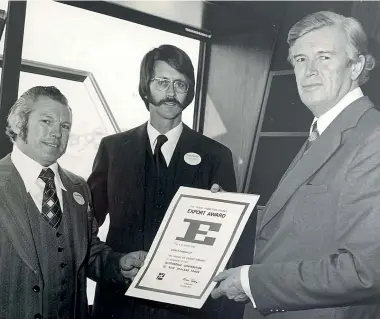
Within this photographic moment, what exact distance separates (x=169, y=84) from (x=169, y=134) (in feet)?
0.55

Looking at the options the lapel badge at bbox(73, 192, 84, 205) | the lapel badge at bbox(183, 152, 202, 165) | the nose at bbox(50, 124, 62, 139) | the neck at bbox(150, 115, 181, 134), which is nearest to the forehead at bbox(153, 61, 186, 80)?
the neck at bbox(150, 115, 181, 134)

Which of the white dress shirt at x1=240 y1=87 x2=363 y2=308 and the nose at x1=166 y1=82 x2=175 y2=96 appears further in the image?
the nose at x1=166 y1=82 x2=175 y2=96

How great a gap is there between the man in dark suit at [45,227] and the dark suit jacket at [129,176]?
0.05 meters

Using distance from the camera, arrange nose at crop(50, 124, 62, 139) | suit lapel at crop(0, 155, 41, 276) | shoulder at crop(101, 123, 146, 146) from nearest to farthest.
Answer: suit lapel at crop(0, 155, 41, 276)
nose at crop(50, 124, 62, 139)
shoulder at crop(101, 123, 146, 146)

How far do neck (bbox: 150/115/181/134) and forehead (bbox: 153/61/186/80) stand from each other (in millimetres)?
136

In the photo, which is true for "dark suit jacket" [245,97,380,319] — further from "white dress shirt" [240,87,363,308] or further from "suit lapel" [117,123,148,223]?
"suit lapel" [117,123,148,223]

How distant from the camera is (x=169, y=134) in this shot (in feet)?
5.32

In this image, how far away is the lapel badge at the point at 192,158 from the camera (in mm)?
1601

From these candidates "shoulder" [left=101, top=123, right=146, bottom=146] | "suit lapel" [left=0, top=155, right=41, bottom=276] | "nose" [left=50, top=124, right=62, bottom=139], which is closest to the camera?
"suit lapel" [left=0, top=155, right=41, bottom=276]

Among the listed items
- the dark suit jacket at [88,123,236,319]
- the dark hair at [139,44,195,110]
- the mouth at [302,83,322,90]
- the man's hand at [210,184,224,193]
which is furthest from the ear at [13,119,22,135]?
the mouth at [302,83,322,90]

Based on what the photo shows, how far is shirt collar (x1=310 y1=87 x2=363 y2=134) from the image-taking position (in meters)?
1.38
